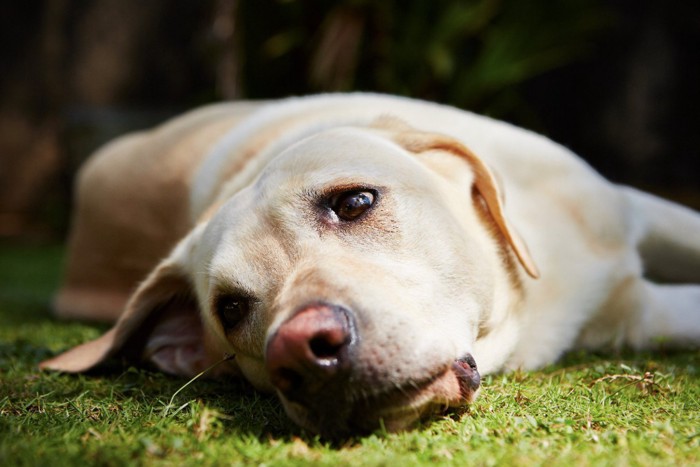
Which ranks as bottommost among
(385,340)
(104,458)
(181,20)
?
(181,20)

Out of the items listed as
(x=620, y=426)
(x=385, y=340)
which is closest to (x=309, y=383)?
(x=385, y=340)

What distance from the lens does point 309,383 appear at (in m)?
1.71

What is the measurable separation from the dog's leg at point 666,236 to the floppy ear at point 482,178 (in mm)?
947

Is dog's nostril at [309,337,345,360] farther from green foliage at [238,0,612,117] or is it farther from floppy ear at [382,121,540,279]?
green foliage at [238,0,612,117]

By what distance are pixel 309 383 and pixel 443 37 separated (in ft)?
18.4

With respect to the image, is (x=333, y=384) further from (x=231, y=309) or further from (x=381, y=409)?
(x=231, y=309)

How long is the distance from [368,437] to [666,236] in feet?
6.82

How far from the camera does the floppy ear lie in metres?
A: 2.49

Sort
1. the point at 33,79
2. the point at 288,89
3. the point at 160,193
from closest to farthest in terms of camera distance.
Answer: the point at 160,193, the point at 288,89, the point at 33,79

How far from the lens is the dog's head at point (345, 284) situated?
174 centimetres

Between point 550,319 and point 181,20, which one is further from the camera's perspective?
point 181,20

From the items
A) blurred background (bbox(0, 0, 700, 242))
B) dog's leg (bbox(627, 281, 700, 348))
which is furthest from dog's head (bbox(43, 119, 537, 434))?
blurred background (bbox(0, 0, 700, 242))

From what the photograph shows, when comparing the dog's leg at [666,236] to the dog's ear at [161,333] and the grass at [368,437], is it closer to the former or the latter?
the grass at [368,437]

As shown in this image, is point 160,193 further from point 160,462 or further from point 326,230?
point 160,462
